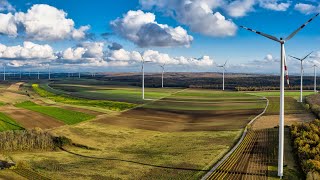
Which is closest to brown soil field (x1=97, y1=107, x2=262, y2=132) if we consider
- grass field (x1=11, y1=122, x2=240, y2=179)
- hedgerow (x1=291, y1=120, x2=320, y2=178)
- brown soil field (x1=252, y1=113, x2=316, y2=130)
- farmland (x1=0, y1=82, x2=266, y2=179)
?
farmland (x1=0, y1=82, x2=266, y2=179)

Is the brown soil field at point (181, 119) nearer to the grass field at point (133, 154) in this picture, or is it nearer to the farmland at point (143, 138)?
the farmland at point (143, 138)

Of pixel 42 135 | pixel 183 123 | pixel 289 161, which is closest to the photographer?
pixel 289 161

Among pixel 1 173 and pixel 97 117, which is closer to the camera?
pixel 1 173

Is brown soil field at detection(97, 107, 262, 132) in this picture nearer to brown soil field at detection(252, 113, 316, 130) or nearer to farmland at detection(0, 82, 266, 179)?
farmland at detection(0, 82, 266, 179)

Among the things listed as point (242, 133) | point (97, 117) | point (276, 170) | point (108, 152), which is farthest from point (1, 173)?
point (97, 117)

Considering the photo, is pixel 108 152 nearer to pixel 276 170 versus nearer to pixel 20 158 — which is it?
pixel 20 158

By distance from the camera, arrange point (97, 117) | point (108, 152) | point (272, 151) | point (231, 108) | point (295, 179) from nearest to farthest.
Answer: point (295, 179), point (272, 151), point (108, 152), point (97, 117), point (231, 108)

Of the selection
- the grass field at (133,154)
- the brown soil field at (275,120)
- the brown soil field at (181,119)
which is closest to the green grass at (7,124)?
the grass field at (133,154)
